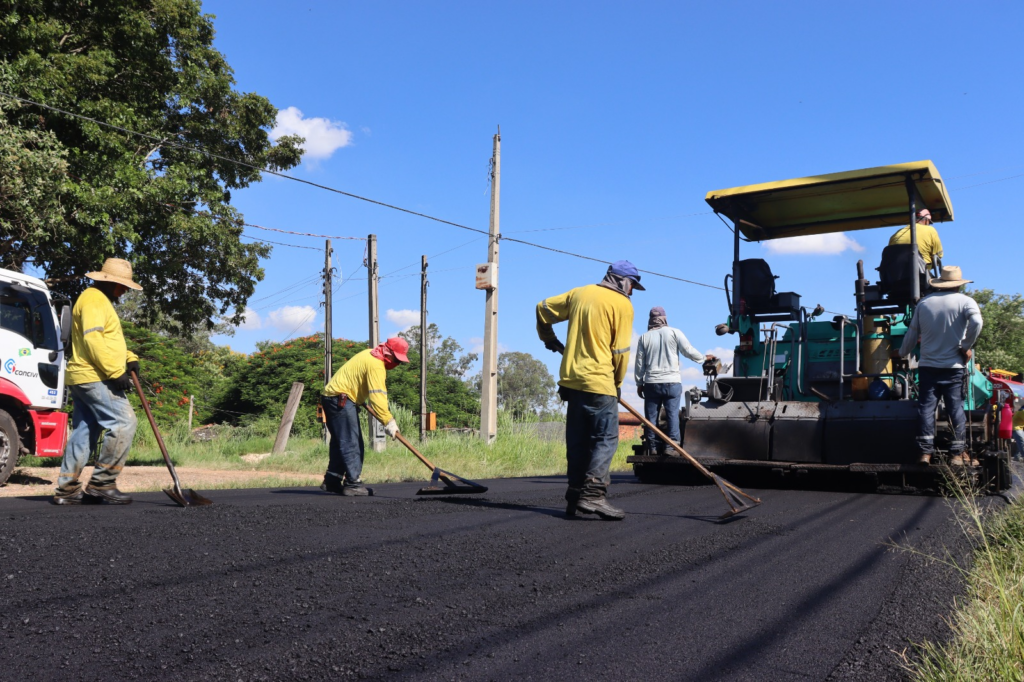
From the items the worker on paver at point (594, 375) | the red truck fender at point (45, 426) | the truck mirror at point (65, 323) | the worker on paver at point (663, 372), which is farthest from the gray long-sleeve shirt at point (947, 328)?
the red truck fender at point (45, 426)

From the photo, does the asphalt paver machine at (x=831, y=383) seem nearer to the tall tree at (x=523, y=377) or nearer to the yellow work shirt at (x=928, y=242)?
the yellow work shirt at (x=928, y=242)

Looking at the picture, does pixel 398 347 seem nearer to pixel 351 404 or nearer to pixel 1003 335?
pixel 351 404

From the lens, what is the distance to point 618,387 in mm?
6191

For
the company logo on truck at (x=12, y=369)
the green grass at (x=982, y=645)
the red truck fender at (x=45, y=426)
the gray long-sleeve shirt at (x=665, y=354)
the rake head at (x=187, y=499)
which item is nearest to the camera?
the green grass at (x=982, y=645)

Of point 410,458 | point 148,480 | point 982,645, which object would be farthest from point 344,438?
point 410,458

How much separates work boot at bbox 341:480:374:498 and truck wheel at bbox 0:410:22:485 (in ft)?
11.9

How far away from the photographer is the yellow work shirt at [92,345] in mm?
6043

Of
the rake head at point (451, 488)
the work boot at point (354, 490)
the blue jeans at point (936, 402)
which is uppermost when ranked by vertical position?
the blue jeans at point (936, 402)

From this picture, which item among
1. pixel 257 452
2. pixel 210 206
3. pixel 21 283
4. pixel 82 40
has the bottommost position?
pixel 257 452

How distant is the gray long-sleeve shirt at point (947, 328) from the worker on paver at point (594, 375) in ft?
10.3

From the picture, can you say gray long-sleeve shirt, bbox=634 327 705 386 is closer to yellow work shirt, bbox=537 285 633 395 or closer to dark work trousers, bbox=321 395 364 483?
yellow work shirt, bbox=537 285 633 395

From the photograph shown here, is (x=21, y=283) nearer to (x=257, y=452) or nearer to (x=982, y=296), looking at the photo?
(x=257, y=452)

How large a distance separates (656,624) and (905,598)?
117 cm

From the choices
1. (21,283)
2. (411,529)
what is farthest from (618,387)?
(21,283)
